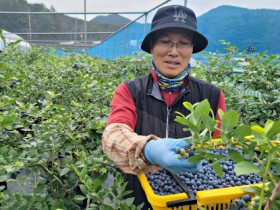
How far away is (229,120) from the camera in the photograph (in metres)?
0.60

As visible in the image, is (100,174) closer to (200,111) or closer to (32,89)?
(200,111)

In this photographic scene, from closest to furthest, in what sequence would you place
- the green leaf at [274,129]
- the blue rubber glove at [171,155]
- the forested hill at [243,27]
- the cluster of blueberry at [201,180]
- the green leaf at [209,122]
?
the green leaf at [274,129] < the green leaf at [209,122] < the blue rubber glove at [171,155] < the cluster of blueberry at [201,180] < the forested hill at [243,27]

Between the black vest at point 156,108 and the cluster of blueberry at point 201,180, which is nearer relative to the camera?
the cluster of blueberry at point 201,180

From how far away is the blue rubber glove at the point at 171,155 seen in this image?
0.82m

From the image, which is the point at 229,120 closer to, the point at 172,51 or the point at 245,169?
the point at 245,169

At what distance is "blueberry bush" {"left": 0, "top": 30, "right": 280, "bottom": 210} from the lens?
24.7 inches

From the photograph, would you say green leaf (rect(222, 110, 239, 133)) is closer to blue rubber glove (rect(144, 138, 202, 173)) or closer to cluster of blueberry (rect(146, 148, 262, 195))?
blue rubber glove (rect(144, 138, 202, 173))

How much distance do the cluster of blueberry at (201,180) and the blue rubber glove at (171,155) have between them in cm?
10

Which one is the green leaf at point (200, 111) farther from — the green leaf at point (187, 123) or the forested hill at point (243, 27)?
the forested hill at point (243, 27)

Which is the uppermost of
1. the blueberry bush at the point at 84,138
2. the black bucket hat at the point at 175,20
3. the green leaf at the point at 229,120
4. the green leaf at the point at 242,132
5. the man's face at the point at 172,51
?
the black bucket hat at the point at 175,20

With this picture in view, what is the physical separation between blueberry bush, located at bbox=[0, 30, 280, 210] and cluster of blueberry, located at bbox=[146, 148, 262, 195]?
0.12m

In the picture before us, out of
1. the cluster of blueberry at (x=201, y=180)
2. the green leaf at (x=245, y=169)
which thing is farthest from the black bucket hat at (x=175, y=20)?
the green leaf at (x=245, y=169)

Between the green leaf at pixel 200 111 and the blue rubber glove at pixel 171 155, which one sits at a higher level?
the green leaf at pixel 200 111

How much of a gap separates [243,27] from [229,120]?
425 cm
